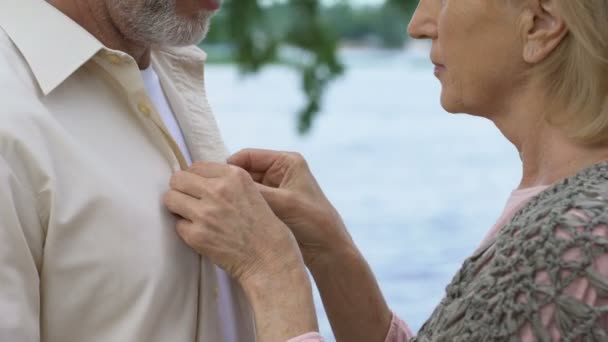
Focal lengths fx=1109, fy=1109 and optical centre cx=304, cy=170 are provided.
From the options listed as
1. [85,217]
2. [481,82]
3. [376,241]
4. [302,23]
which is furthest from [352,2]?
[376,241]

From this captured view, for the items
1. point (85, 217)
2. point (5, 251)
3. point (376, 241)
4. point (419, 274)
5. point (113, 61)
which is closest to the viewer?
point (5, 251)

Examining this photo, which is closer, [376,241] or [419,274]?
[419,274]

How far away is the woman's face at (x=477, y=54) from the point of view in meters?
1.65

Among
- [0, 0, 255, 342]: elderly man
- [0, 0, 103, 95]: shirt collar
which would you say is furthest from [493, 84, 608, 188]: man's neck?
[0, 0, 103, 95]: shirt collar

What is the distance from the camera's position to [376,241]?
7258 mm

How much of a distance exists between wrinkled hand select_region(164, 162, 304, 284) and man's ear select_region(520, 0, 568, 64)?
473mm

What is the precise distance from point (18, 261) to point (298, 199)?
1.90 ft

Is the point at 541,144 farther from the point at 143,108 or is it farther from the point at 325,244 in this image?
the point at 143,108

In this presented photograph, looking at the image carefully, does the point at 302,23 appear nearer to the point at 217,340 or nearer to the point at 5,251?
the point at 217,340

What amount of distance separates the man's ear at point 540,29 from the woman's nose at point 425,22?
0.17m

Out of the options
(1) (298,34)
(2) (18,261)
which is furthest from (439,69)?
(1) (298,34)

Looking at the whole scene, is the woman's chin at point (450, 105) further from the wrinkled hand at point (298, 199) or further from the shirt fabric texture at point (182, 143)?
the shirt fabric texture at point (182, 143)

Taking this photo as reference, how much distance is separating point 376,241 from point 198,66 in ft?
17.0

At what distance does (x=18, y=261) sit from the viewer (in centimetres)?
150
